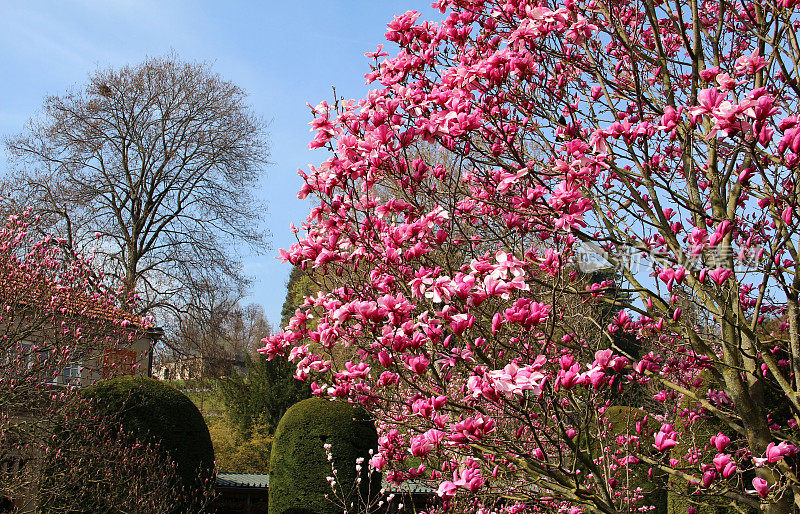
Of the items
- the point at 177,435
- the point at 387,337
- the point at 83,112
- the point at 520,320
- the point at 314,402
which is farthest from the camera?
the point at 83,112

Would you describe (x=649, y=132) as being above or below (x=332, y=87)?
below

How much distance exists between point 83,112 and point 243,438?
1202 cm

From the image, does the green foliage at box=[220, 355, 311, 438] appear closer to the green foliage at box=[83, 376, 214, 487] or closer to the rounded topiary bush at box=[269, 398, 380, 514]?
the rounded topiary bush at box=[269, 398, 380, 514]

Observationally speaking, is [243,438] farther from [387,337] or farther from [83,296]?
[387,337]

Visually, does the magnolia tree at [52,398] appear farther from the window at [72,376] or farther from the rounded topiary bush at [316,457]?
the rounded topiary bush at [316,457]

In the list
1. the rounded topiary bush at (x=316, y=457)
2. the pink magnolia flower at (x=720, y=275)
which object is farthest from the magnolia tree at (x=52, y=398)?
the pink magnolia flower at (x=720, y=275)

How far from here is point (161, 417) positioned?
8.02 metres

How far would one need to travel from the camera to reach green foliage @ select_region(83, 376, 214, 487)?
7840 mm

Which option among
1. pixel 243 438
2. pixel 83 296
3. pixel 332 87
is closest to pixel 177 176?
Result: pixel 243 438

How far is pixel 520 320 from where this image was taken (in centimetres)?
233

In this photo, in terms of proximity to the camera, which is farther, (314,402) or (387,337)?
(314,402)

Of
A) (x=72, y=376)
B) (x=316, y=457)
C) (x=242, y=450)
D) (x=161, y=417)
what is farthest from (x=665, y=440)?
(x=242, y=450)

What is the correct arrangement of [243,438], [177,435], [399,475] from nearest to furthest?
[399,475]
[177,435]
[243,438]

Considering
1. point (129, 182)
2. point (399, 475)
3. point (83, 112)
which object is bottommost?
point (399, 475)
